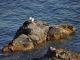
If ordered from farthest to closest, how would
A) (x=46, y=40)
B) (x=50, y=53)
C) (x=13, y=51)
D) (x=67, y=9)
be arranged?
1. (x=67, y=9)
2. (x=46, y=40)
3. (x=13, y=51)
4. (x=50, y=53)

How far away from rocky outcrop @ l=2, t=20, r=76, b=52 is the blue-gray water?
1.02 m

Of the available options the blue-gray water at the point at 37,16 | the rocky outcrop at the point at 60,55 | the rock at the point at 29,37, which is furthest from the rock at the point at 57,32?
the rocky outcrop at the point at 60,55

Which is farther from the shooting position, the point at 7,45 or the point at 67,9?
the point at 67,9

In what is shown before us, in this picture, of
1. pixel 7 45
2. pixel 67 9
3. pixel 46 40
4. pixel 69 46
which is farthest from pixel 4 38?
pixel 67 9

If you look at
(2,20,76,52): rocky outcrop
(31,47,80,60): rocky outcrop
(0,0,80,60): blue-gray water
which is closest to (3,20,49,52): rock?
(2,20,76,52): rocky outcrop

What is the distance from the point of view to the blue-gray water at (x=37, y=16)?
145ft

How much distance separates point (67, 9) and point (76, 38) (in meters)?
15.0

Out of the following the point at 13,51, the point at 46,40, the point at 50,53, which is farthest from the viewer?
the point at 46,40

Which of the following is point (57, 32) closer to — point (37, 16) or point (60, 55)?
point (60, 55)

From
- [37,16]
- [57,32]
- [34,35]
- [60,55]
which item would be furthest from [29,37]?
[37,16]

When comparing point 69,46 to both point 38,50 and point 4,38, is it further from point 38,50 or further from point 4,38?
point 4,38

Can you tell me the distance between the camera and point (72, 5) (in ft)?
209

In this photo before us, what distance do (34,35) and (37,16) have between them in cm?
1330

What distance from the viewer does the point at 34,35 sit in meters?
46.6
